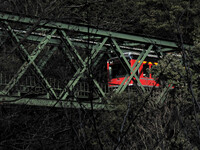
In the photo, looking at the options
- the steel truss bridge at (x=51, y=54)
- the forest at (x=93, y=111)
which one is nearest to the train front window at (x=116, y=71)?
the steel truss bridge at (x=51, y=54)

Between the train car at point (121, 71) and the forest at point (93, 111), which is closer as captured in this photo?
the forest at point (93, 111)

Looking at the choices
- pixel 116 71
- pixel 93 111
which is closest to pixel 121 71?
pixel 116 71

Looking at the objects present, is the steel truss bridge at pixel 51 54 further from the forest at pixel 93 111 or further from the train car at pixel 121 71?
the train car at pixel 121 71

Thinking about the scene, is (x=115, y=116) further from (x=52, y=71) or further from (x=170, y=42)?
(x=170, y=42)

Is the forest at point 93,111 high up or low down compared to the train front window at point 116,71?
down

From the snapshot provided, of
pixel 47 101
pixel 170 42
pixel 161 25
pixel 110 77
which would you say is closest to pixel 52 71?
pixel 47 101

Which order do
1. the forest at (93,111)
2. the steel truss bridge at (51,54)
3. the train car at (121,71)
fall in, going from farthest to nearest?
the train car at (121,71), the steel truss bridge at (51,54), the forest at (93,111)

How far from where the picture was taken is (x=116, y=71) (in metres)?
23.0

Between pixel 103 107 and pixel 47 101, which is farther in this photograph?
pixel 103 107

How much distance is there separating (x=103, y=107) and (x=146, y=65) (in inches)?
325

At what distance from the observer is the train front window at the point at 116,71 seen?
892 inches

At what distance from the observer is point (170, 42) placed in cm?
1772

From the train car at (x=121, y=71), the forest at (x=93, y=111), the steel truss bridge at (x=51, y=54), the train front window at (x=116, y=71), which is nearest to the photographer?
the forest at (x=93, y=111)

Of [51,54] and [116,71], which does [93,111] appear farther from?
[116,71]
